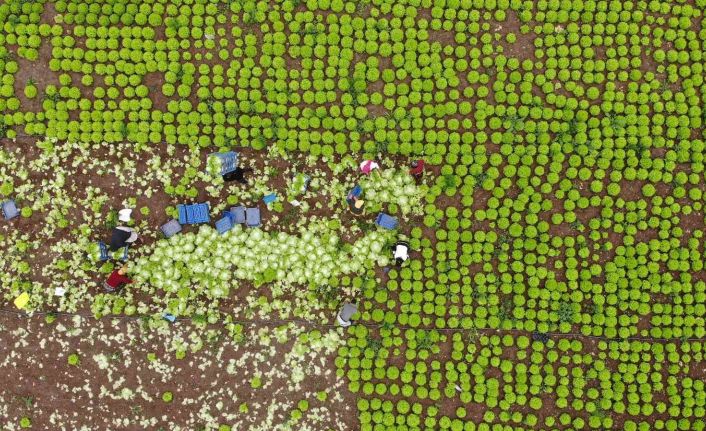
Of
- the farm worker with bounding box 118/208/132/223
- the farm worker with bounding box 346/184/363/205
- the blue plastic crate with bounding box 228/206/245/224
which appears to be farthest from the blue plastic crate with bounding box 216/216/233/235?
the farm worker with bounding box 346/184/363/205

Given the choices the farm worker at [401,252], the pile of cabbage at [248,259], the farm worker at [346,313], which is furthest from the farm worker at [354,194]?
the farm worker at [346,313]

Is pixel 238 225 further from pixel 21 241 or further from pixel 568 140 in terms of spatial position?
pixel 568 140

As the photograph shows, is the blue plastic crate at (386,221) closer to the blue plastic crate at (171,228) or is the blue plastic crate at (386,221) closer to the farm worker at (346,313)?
the farm worker at (346,313)

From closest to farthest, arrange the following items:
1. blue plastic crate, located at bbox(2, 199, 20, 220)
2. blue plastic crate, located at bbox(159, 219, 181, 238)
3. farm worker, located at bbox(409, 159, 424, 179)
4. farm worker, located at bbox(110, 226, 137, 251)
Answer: farm worker, located at bbox(110, 226, 137, 251) < farm worker, located at bbox(409, 159, 424, 179) < blue plastic crate, located at bbox(159, 219, 181, 238) < blue plastic crate, located at bbox(2, 199, 20, 220)

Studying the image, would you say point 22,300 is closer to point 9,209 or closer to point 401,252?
point 9,209

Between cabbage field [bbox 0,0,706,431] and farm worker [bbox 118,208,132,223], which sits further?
farm worker [bbox 118,208,132,223]

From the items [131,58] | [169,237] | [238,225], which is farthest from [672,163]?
[131,58]

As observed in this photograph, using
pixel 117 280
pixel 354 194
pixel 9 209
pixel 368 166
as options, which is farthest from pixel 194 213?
pixel 9 209

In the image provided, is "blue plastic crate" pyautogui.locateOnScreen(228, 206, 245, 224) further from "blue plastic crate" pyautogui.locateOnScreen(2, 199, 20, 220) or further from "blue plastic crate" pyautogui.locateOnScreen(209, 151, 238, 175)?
"blue plastic crate" pyautogui.locateOnScreen(2, 199, 20, 220)
